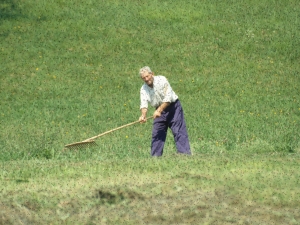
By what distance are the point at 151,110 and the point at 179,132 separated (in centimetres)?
602

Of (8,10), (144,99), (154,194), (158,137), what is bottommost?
(154,194)

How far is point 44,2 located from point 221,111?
32.3ft

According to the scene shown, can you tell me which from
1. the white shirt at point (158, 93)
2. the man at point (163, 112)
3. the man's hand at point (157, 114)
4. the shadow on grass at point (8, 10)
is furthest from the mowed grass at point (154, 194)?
the shadow on grass at point (8, 10)

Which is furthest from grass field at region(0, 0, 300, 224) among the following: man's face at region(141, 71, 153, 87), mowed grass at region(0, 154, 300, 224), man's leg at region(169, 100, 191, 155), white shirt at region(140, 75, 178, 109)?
man's face at region(141, 71, 153, 87)

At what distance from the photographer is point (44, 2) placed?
80.3 feet

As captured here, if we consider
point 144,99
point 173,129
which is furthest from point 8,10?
point 173,129

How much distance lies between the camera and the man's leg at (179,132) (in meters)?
11.4

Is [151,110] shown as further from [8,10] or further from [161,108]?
[8,10]

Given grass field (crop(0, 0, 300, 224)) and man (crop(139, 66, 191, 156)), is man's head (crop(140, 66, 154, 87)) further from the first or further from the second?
grass field (crop(0, 0, 300, 224))

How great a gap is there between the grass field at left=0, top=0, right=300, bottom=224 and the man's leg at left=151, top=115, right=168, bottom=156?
365 mm

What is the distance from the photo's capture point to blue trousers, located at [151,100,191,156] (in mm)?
11422

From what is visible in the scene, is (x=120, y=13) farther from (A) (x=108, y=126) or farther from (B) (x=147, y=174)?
(B) (x=147, y=174)

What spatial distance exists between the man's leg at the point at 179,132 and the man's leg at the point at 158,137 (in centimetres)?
16

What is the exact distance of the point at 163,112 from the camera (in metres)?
11.5
